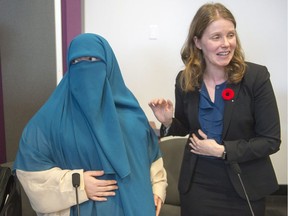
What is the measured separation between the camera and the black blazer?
1188 millimetres

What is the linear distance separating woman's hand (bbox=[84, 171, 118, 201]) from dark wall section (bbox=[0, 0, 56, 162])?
1109 mm

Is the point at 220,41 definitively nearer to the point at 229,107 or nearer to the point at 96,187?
the point at 229,107

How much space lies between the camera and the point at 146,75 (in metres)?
2.46

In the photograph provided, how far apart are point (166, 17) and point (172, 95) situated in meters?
0.63

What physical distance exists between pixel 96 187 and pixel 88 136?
0.18 meters

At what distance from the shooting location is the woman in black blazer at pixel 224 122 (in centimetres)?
120

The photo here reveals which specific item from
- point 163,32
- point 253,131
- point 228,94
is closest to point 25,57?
Answer: point 163,32

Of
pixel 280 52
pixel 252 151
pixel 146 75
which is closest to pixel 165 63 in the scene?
pixel 146 75

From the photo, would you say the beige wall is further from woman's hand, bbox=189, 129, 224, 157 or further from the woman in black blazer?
woman's hand, bbox=189, 129, 224, 157

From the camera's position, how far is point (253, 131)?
1.26 m

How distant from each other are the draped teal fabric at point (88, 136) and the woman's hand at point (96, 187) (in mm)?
25

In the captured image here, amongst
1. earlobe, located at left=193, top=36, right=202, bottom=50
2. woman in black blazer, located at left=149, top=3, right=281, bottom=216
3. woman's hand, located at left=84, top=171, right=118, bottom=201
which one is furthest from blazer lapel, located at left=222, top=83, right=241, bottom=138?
woman's hand, located at left=84, top=171, right=118, bottom=201

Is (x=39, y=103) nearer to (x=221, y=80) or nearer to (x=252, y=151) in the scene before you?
(x=221, y=80)

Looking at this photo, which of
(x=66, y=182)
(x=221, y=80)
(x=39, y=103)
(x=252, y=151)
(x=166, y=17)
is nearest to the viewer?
(x=66, y=182)
